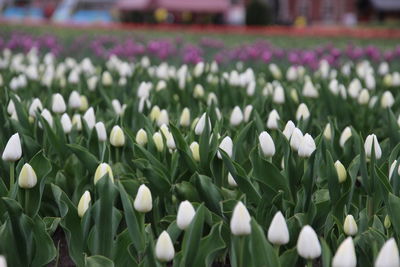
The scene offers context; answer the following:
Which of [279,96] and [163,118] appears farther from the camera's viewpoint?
[279,96]

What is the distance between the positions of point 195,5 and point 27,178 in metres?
27.1

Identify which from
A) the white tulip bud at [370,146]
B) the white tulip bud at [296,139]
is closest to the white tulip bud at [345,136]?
the white tulip bud at [370,146]

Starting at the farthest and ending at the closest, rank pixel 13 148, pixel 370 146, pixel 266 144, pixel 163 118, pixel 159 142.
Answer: pixel 163 118 < pixel 159 142 < pixel 370 146 < pixel 266 144 < pixel 13 148

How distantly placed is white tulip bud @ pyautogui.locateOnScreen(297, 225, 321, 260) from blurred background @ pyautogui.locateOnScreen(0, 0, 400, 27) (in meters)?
22.3

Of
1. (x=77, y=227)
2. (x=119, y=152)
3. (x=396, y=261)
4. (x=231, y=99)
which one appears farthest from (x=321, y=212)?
(x=231, y=99)

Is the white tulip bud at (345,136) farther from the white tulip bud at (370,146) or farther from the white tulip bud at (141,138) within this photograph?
the white tulip bud at (141,138)

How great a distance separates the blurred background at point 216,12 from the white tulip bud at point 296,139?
21.4m

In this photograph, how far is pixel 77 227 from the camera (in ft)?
6.81

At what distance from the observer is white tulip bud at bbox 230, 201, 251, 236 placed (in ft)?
5.41

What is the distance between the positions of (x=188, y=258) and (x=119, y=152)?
116 cm

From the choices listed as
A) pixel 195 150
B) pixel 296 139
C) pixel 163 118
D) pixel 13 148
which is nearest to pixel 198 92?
pixel 163 118

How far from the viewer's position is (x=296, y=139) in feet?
7.95

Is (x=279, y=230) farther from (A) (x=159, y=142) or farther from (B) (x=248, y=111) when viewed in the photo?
(B) (x=248, y=111)

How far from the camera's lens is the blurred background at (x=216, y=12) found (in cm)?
2459
